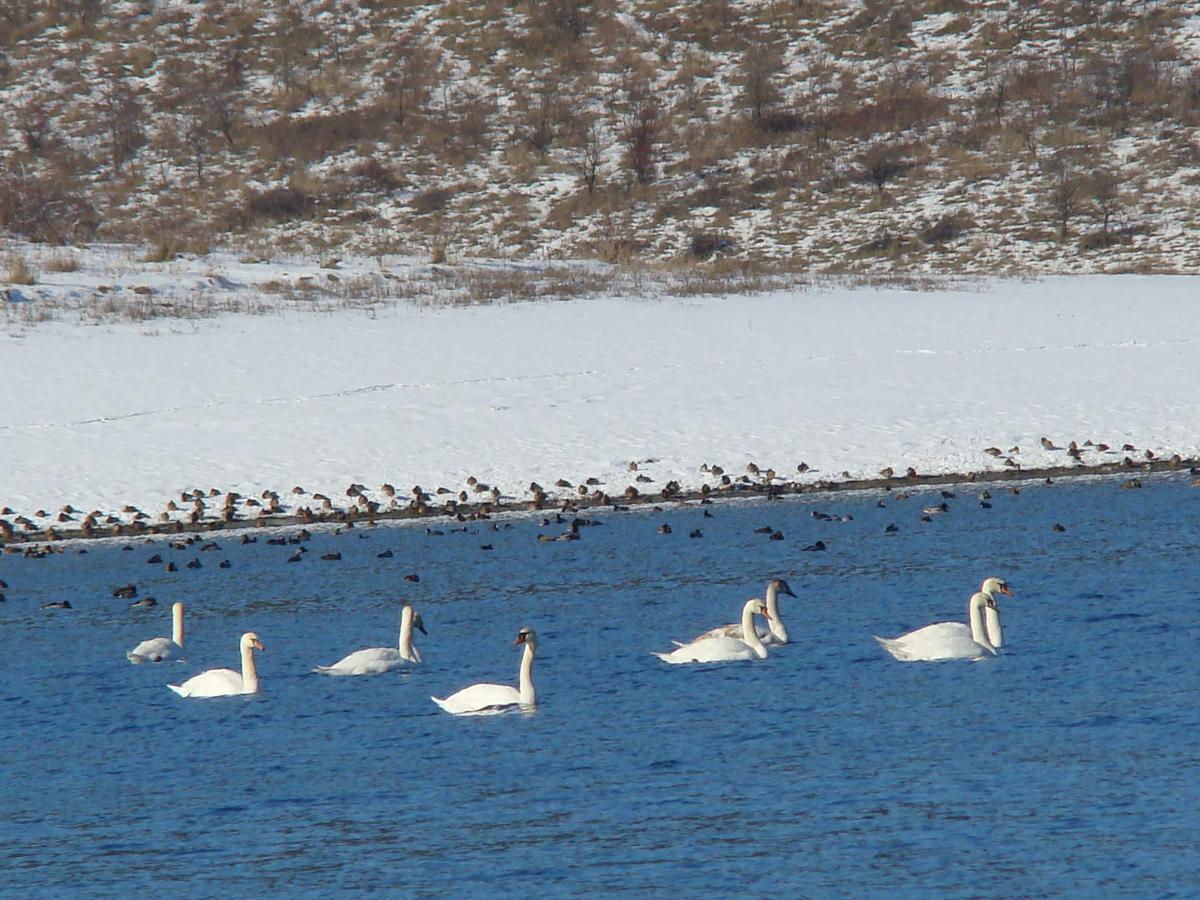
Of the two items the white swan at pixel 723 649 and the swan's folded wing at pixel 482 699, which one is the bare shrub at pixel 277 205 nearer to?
the white swan at pixel 723 649

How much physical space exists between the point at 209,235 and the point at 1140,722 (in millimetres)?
47505

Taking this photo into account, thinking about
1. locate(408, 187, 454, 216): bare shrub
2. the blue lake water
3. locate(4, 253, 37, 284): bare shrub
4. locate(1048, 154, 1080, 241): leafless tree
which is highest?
locate(408, 187, 454, 216): bare shrub

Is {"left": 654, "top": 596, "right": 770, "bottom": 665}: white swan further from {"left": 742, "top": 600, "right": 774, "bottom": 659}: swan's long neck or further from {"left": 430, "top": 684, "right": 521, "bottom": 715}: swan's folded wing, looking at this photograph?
{"left": 430, "top": 684, "right": 521, "bottom": 715}: swan's folded wing

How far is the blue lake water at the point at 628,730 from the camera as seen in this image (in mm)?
11789

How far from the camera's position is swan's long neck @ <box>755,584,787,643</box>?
1855 cm

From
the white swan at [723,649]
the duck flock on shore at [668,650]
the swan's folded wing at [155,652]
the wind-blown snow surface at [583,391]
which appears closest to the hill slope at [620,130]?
the wind-blown snow surface at [583,391]

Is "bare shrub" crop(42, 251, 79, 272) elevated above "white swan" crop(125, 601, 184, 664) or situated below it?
above

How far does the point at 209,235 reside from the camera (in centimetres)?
5756

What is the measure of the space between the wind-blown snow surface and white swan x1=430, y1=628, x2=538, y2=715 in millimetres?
11742

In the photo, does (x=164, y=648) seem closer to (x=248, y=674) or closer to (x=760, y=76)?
(x=248, y=674)

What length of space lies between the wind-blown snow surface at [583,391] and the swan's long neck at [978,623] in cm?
1010

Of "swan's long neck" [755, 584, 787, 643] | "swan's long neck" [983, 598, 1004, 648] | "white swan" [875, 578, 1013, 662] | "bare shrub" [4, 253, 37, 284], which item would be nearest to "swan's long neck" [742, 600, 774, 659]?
"swan's long neck" [755, 584, 787, 643]

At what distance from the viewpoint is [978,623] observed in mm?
17781

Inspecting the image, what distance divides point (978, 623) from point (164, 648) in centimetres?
877
